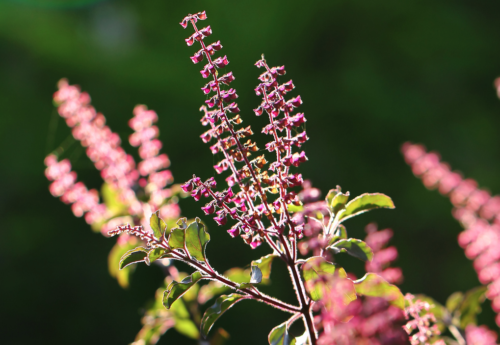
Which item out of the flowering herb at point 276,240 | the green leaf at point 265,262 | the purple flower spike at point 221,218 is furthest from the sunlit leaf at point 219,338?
the purple flower spike at point 221,218

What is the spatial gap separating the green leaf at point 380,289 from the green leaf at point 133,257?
0.57 feet

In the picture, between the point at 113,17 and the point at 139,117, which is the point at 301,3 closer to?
the point at 113,17

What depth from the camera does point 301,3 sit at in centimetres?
277

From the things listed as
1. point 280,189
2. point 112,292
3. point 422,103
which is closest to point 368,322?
point 280,189

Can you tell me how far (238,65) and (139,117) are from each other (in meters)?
1.93

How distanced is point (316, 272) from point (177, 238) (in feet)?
0.36

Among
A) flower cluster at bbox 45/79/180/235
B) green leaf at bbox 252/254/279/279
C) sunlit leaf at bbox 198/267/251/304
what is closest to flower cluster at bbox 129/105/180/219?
flower cluster at bbox 45/79/180/235

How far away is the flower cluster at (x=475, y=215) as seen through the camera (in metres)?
0.55

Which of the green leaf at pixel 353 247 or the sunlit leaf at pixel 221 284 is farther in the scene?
the sunlit leaf at pixel 221 284

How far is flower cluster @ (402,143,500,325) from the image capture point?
0.55m

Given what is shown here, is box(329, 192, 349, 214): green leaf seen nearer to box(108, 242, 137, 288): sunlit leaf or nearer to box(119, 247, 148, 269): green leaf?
box(119, 247, 148, 269): green leaf

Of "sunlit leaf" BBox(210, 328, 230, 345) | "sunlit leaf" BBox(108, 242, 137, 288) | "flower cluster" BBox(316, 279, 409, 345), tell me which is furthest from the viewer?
"sunlit leaf" BBox(108, 242, 137, 288)

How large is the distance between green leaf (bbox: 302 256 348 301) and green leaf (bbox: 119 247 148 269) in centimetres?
12

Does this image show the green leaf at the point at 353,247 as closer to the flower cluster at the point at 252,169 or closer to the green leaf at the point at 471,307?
the flower cluster at the point at 252,169
